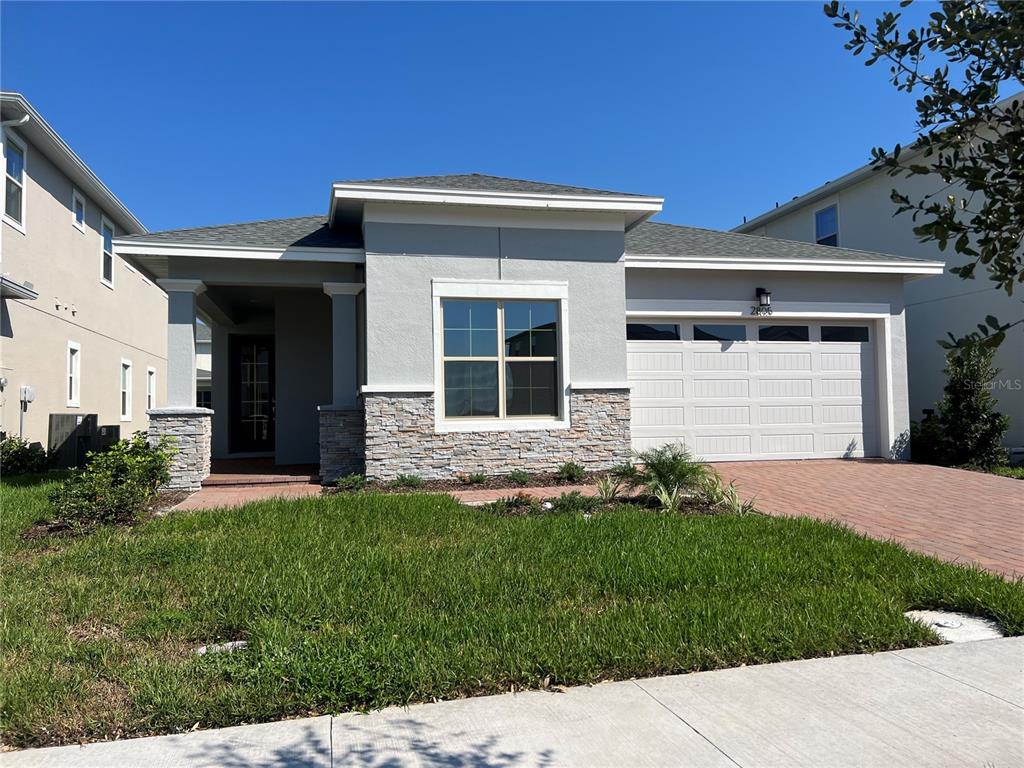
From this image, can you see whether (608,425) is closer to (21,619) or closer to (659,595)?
(659,595)

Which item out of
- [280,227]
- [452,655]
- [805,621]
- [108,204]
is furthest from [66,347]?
[805,621]

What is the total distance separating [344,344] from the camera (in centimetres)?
1105

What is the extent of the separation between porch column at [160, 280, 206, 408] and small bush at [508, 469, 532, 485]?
16.4 ft

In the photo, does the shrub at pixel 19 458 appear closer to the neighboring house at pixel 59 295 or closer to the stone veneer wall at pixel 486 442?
the neighboring house at pixel 59 295

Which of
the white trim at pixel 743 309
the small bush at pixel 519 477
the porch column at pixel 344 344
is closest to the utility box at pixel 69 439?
the porch column at pixel 344 344

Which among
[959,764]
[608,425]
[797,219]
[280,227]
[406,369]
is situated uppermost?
[797,219]

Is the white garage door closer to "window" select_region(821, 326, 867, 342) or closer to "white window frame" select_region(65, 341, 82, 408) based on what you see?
"window" select_region(821, 326, 867, 342)

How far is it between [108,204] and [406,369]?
12312 millimetres

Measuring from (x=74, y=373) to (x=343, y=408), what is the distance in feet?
29.4

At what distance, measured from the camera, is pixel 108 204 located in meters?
17.6

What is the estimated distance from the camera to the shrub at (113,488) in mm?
7328

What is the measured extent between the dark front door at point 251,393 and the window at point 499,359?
25.4 feet

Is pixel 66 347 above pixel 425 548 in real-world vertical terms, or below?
above

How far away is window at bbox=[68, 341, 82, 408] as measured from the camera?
15.4 metres
